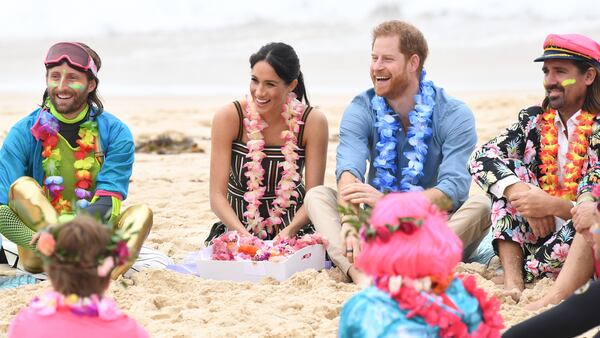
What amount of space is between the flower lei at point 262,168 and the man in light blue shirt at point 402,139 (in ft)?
1.03

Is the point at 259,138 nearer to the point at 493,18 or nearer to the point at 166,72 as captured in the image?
the point at 166,72

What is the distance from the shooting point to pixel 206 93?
1936 cm

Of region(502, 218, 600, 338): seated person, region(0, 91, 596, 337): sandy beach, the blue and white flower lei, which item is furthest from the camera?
the blue and white flower lei

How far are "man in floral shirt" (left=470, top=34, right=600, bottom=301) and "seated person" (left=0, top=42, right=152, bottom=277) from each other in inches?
78.7

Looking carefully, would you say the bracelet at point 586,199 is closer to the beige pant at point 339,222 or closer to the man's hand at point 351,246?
the beige pant at point 339,222

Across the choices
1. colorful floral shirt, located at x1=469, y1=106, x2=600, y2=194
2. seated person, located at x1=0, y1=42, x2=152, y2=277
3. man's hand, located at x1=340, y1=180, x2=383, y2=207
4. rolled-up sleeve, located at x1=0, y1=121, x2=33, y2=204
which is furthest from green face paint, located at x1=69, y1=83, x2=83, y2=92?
colorful floral shirt, located at x1=469, y1=106, x2=600, y2=194

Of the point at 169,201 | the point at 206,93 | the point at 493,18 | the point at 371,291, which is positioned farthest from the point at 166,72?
the point at 371,291

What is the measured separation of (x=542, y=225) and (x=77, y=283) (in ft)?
9.68

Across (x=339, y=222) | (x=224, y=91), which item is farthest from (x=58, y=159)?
(x=224, y=91)

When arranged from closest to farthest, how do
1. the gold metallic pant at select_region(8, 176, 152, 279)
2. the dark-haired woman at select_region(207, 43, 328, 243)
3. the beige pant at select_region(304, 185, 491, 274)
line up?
the gold metallic pant at select_region(8, 176, 152, 279), the beige pant at select_region(304, 185, 491, 274), the dark-haired woman at select_region(207, 43, 328, 243)

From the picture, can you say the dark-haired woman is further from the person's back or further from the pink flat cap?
the person's back

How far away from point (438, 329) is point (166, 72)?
20523 mm

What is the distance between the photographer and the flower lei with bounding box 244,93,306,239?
5781 mm

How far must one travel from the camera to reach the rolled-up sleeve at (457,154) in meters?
5.39
